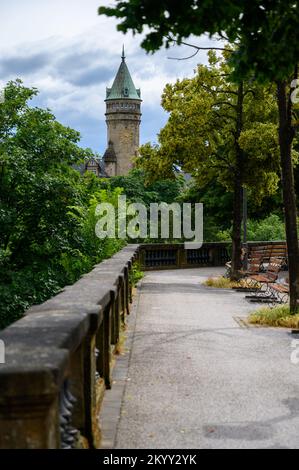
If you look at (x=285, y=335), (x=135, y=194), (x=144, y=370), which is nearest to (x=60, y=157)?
(x=285, y=335)

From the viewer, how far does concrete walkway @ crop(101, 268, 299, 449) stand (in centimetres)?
591

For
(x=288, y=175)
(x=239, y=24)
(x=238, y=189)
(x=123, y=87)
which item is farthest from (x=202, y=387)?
(x=123, y=87)

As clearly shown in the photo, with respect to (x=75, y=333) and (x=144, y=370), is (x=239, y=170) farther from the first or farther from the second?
(x=75, y=333)

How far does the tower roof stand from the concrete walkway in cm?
12055

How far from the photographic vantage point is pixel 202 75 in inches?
939

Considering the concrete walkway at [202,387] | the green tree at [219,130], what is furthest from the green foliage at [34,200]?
the concrete walkway at [202,387]

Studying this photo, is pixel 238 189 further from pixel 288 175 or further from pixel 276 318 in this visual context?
pixel 276 318

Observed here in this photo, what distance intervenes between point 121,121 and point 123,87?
6582mm

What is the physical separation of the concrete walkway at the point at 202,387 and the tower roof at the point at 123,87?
12055 centimetres

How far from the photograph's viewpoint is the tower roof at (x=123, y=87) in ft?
431

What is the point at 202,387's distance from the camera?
778cm

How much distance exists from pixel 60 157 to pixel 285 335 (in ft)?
69.7

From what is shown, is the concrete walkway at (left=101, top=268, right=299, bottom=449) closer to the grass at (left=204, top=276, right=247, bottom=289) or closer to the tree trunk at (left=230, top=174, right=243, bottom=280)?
the grass at (left=204, top=276, right=247, bottom=289)

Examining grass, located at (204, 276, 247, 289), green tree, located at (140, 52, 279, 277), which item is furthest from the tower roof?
grass, located at (204, 276, 247, 289)
